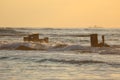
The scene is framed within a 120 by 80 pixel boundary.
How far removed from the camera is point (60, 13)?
3.33 metres

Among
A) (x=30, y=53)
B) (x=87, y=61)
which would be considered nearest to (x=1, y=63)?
(x=30, y=53)

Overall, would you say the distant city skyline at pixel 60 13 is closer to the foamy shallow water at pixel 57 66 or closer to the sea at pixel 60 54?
the sea at pixel 60 54

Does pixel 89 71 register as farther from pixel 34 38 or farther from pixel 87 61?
pixel 34 38

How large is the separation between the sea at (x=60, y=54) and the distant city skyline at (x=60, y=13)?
49 millimetres

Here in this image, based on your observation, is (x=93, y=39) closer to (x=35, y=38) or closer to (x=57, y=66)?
(x=57, y=66)

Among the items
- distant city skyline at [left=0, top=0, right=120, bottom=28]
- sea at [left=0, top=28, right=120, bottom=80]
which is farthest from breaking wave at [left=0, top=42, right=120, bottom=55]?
distant city skyline at [left=0, top=0, right=120, bottom=28]

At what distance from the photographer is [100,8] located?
130 inches

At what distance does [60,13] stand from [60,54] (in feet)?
1.13

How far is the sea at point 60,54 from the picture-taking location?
3250 millimetres

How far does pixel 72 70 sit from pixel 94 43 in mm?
295

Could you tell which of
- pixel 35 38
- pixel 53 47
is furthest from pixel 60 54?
pixel 35 38

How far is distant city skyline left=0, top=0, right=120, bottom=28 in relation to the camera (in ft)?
10.8

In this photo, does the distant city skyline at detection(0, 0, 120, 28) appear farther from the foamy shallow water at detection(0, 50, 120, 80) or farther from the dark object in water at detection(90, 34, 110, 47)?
the foamy shallow water at detection(0, 50, 120, 80)

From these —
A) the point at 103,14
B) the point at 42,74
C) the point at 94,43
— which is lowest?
the point at 42,74
